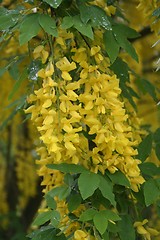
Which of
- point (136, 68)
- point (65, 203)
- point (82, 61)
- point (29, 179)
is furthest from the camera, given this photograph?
point (29, 179)

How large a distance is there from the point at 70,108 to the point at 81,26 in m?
0.24

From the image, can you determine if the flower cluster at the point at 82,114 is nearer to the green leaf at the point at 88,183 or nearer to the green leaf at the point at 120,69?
the green leaf at the point at 88,183

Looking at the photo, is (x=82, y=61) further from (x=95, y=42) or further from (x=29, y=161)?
(x=29, y=161)

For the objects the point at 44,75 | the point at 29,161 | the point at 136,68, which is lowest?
the point at 29,161

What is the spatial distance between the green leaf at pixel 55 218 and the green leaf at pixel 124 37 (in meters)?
0.55

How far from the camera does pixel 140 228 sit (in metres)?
1.88

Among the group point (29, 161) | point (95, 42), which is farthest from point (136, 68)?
point (95, 42)

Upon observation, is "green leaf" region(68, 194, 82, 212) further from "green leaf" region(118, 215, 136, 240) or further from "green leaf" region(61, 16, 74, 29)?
"green leaf" region(61, 16, 74, 29)

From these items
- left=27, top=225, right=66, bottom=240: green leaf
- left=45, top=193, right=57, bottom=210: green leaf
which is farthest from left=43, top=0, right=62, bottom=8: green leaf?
left=27, top=225, right=66, bottom=240: green leaf

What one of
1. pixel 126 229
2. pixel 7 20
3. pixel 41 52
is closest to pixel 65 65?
pixel 41 52

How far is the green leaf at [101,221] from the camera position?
5.15 ft

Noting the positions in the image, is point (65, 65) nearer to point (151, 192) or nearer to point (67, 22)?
point (67, 22)

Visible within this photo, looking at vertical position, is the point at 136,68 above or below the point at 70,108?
below

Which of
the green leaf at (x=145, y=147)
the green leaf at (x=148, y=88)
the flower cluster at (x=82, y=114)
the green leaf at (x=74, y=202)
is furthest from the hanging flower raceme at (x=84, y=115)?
the green leaf at (x=148, y=88)
